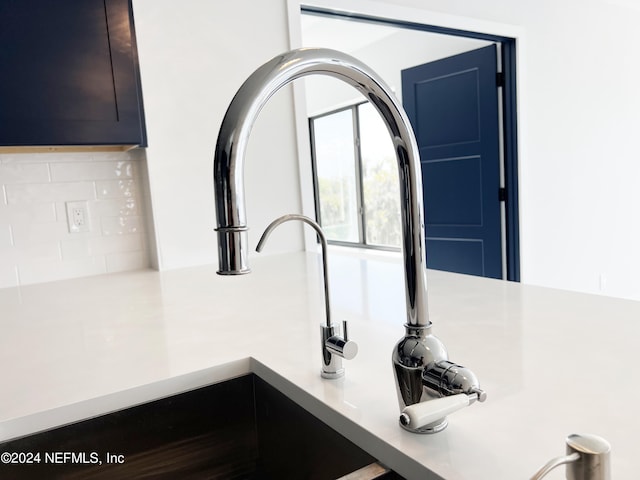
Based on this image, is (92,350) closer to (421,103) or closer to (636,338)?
(636,338)

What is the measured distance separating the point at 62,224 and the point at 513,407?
171 centimetres

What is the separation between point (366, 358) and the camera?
855 millimetres

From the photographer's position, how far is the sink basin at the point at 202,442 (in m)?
0.73

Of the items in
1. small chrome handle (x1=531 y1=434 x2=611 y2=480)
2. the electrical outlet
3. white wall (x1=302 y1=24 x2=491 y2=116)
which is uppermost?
white wall (x1=302 y1=24 x2=491 y2=116)

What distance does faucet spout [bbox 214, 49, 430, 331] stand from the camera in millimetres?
476

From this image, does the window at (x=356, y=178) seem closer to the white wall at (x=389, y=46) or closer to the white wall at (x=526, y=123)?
the white wall at (x=389, y=46)

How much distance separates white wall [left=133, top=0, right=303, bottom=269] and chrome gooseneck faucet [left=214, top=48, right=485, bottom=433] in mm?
1464

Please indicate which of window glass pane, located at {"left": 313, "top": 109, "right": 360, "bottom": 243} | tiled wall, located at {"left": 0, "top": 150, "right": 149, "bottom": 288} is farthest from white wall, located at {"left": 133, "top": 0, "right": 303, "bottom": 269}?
window glass pane, located at {"left": 313, "top": 109, "right": 360, "bottom": 243}

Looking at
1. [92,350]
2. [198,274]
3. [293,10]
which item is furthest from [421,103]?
[92,350]

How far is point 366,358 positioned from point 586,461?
463 mm

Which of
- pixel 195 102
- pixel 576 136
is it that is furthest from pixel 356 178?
pixel 195 102

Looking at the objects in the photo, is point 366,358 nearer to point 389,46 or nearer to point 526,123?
point 526,123

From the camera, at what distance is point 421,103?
379 centimetres

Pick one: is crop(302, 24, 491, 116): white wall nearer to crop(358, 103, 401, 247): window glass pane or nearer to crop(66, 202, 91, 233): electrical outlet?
crop(358, 103, 401, 247): window glass pane
